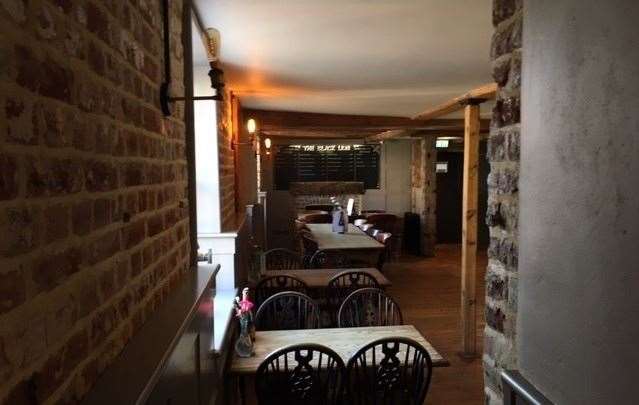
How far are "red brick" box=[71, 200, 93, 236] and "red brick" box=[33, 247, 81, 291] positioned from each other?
0.04m

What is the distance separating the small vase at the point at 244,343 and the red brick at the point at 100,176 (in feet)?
5.75

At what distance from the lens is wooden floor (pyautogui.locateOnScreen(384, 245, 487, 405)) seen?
3.62m

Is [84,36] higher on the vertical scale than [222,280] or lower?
higher

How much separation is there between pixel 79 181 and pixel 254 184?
5.43 meters

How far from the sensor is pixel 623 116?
0.81 metres

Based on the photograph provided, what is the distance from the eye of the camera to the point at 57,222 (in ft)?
2.60

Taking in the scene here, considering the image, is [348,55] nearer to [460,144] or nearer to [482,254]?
[482,254]

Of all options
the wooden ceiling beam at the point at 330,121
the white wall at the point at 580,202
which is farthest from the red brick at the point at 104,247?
the wooden ceiling beam at the point at 330,121

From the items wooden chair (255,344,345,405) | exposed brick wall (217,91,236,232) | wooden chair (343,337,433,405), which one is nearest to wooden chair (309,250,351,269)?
exposed brick wall (217,91,236,232)

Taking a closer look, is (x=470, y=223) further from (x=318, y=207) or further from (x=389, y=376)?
(x=318, y=207)

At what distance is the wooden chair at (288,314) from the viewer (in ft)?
10.7

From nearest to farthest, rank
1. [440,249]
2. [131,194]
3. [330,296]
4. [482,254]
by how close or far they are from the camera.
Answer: [131,194] → [330,296] → [482,254] → [440,249]

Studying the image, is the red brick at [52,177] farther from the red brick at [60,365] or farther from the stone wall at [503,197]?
the stone wall at [503,197]

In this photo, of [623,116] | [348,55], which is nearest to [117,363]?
[623,116]
